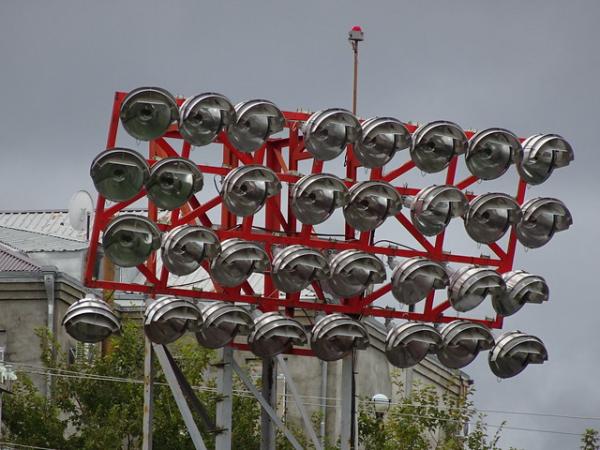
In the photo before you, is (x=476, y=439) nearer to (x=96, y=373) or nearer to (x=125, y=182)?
(x=96, y=373)

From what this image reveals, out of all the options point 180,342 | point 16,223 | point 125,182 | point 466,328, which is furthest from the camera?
point 16,223

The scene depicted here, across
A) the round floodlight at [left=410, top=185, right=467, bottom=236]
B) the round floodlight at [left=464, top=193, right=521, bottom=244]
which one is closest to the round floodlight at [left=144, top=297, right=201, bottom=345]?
the round floodlight at [left=410, top=185, right=467, bottom=236]

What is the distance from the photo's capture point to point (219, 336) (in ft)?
134

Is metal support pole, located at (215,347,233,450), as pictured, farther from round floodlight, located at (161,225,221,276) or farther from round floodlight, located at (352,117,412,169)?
round floodlight, located at (352,117,412,169)

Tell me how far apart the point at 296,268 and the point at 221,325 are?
153cm

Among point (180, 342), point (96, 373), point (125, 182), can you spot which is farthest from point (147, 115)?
point (180, 342)

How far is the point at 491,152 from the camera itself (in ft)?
143

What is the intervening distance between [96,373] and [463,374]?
22567 millimetres

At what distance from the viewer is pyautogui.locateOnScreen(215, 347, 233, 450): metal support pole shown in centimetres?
4122

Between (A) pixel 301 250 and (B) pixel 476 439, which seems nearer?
(A) pixel 301 250

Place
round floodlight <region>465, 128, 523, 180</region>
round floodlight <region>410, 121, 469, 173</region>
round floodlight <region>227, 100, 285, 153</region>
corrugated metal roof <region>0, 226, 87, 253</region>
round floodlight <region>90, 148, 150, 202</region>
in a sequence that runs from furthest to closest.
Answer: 1. corrugated metal roof <region>0, 226, 87, 253</region>
2. round floodlight <region>465, 128, 523, 180</region>
3. round floodlight <region>410, 121, 469, 173</region>
4. round floodlight <region>227, 100, 285, 153</region>
5. round floodlight <region>90, 148, 150, 202</region>

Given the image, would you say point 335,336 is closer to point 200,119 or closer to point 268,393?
point 268,393

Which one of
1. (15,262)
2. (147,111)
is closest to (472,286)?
(147,111)

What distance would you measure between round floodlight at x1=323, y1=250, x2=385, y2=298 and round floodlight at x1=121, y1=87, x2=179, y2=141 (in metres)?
3.59
